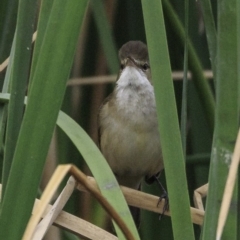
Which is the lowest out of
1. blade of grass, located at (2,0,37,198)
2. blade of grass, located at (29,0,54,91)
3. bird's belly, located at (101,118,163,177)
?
bird's belly, located at (101,118,163,177)

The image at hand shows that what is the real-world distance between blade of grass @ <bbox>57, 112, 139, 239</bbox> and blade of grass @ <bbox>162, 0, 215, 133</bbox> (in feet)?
1.50

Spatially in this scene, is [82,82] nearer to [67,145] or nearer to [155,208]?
[67,145]

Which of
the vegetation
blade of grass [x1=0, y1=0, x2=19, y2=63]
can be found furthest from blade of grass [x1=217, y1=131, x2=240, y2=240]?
blade of grass [x1=0, y1=0, x2=19, y2=63]

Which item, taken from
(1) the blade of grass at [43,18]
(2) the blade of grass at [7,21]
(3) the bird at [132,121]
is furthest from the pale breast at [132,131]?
(1) the blade of grass at [43,18]

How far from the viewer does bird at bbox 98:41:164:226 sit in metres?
1.77

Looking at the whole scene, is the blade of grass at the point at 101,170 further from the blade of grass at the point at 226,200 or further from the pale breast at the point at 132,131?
the pale breast at the point at 132,131

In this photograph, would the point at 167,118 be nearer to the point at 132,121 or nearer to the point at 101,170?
the point at 101,170

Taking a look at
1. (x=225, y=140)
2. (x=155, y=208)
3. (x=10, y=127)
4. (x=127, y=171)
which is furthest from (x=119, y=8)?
(x=225, y=140)

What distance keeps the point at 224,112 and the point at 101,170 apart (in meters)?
0.30

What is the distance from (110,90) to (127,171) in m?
0.29

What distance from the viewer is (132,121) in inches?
72.6

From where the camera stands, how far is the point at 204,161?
159cm

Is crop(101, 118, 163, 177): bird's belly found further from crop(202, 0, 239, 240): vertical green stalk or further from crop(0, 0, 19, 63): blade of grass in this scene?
crop(202, 0, 239, 240): vertical green stalk

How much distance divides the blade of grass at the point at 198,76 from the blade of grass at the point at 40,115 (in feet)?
2.25
